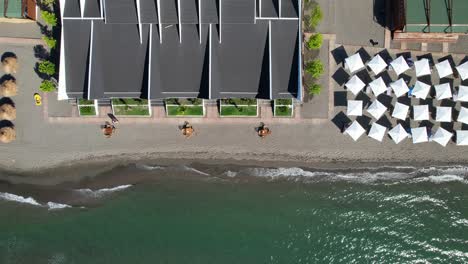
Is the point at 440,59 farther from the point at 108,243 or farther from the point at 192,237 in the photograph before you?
the point at 108,243

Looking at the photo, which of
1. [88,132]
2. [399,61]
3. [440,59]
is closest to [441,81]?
[440,59]

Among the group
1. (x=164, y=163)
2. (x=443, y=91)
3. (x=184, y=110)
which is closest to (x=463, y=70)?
(x=443, y=91)

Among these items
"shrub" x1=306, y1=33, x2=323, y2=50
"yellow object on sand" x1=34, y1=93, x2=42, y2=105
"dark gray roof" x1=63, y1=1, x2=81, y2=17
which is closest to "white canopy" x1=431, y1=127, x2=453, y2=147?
"shrub" x1=306, y1=33, x2=323, y2=50

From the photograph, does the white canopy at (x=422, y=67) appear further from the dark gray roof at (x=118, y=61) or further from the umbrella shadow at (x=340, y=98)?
the dark gray roof at (x=118, y=61)

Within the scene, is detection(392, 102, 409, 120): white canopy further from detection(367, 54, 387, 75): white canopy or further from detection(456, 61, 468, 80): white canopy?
detection(456, 61, 468, 80): white canopy

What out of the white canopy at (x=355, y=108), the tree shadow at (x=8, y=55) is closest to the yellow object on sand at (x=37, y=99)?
the tree shadow at (x=8, y=55)

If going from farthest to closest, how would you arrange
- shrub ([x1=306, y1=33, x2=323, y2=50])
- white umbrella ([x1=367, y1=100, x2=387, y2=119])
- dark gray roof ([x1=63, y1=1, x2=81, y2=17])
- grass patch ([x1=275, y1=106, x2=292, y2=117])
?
grass patch ([x1=275, y1=106, x2=292, y2=117])
white umbrella ([x1=367, y1=100, x2=387, y2=119])
shrub ([x1=306, y1=33, x2=323, y2=50])
dark gray roof ([x1=63, y1=1, x2=81, y2=17])
